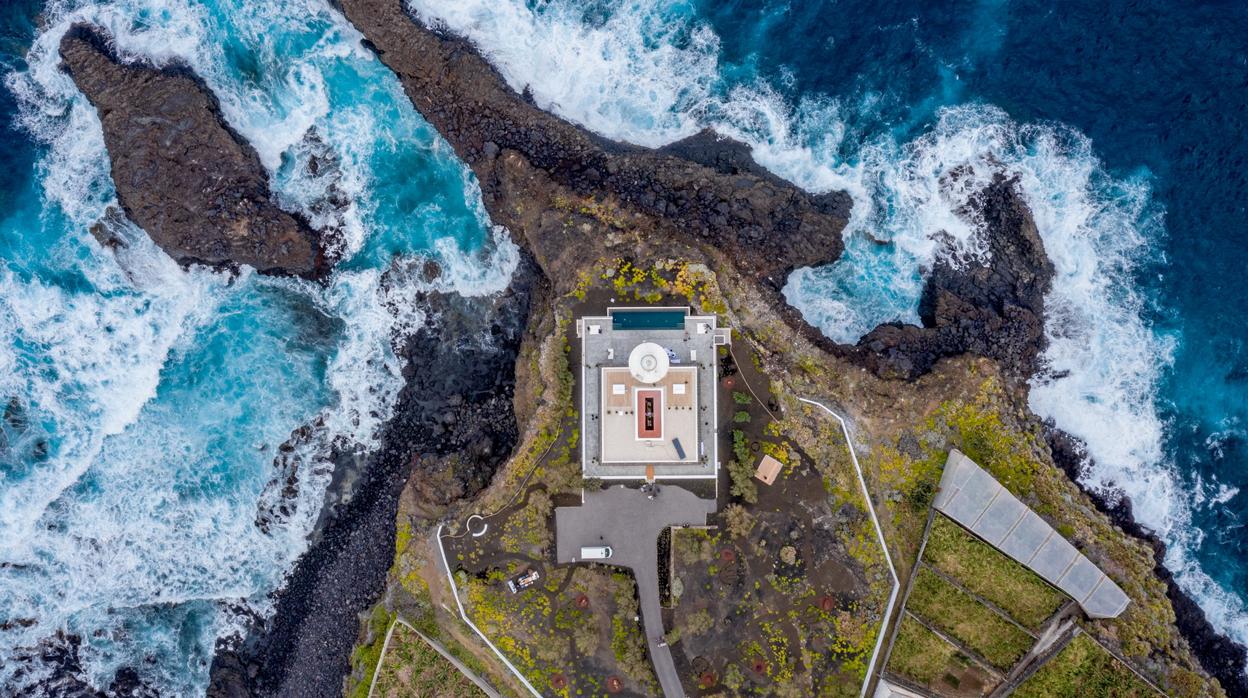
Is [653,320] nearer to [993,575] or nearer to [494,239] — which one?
[494,239]

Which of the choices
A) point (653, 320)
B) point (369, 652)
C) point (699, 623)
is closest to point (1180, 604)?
point (699, 623)

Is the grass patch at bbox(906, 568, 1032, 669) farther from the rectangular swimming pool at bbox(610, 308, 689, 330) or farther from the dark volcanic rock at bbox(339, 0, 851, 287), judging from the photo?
the dark volcanic rock at bbox(339, 0, 851, 287)

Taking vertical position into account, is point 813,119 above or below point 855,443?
above

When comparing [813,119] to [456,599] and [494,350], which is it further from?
[456,599]

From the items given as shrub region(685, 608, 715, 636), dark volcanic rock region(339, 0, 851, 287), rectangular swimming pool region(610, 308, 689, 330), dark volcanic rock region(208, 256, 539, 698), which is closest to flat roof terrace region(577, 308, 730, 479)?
rectangular swimming pool region(610, 308, 689, 330)

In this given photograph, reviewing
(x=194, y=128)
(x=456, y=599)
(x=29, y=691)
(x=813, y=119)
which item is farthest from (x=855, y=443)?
(x=29, y=691)

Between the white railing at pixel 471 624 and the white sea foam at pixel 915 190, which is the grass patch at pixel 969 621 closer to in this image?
the white sea foam at pixel 915 190
